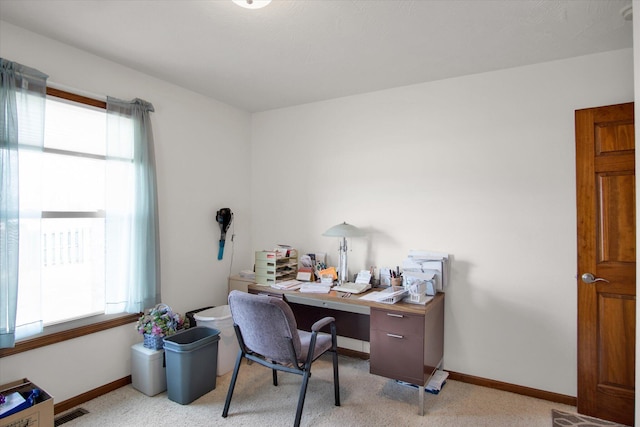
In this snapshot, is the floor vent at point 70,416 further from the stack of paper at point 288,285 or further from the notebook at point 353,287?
Result: the notebook at point 353,287

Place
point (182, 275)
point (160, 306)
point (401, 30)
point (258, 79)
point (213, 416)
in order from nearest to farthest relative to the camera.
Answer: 1. point (401, 30)
2. point (213, 416)
3. point (160, 306)
4. point (258, 79)
5. point (182, 275)

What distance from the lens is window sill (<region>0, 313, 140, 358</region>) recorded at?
7.10 feet

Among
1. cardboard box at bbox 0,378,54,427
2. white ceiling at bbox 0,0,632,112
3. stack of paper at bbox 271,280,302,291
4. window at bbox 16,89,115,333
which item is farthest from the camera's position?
stack of paper at bbox 271,280,302,291

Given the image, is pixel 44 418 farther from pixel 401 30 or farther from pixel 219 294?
pixel 401 30

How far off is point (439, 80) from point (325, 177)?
136 cm

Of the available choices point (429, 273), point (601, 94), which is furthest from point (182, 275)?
point (601, 94)

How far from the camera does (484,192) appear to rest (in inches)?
110

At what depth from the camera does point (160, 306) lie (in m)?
2.80

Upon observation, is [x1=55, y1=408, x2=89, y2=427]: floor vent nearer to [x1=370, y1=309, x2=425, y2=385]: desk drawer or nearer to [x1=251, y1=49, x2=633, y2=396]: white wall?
[x1=370, y1=309, x2=425, y2=385]: desk drawer

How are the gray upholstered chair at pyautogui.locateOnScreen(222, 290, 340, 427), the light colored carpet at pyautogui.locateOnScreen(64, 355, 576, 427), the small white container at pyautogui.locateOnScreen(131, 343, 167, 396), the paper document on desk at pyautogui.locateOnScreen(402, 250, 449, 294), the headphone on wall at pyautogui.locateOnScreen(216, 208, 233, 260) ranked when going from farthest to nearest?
the headphone on wall at pyautogui.locateOnScreen(216, 208, 233, 260) < the paper document on desk at pyautogui.locateOnScreen(402, 250, 449, 294) < the small white container at pyautogui.locateOnScreen(131, 343, 167, 396) < the light colored carpet at pyautogui.locateOnScreen(64, 355, 576, 427) < the gray upholstered chair at pyautogui.locateOnScreen(222, 290, 340, 427)

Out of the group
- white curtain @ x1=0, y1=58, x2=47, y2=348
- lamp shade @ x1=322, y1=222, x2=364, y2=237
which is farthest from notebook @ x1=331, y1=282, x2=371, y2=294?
white curtain @ x1=0, y1=58, x2=47, y2=348

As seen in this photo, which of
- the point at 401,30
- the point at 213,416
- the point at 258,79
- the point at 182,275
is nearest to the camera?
the point at 401,30

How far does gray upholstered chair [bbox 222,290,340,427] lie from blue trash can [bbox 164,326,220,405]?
0.33 metres

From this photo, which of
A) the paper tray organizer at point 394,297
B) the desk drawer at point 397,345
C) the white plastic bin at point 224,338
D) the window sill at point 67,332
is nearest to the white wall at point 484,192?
the paper tray organizer at point 394,297
